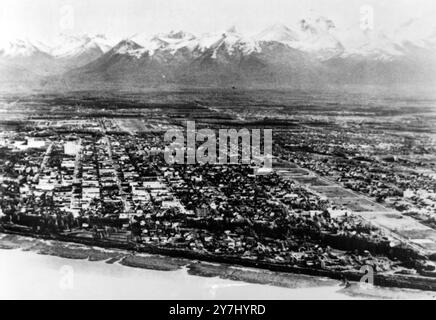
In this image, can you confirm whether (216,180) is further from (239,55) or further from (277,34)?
(239,55)

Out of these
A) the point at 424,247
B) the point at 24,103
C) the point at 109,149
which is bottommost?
the point at 424,247

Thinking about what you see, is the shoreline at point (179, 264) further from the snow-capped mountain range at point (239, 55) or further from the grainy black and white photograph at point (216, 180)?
the snow-capped mountain range at point (239, 55)

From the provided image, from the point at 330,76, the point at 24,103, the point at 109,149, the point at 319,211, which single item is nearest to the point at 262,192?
the point at 319,211

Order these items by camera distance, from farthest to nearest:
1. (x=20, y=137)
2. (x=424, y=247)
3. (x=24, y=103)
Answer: (x=24, y=103)
(x=20, y=137)
(x=424, y=247)

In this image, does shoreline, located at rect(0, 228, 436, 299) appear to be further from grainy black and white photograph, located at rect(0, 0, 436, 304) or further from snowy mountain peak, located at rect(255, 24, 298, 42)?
snowy mountain peak, located at rect(255, 24, 298, 42)
